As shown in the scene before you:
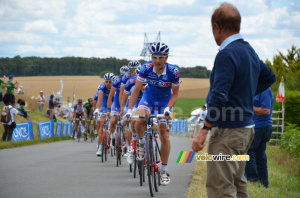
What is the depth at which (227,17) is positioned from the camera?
502 cm

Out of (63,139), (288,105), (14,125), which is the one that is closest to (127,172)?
(14,125)

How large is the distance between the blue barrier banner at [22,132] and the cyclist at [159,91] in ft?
44.9

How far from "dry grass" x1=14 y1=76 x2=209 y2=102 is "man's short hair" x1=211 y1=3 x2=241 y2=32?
57751 mm

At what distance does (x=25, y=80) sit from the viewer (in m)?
69.8

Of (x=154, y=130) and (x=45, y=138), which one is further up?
(x=154, y=130)

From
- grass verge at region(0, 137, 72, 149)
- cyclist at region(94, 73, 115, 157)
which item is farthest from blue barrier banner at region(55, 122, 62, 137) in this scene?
cyclist at region(94, 73, 115, 157)

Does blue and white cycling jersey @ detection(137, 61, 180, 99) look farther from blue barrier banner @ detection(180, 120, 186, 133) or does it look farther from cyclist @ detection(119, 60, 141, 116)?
blue barrier banner @ detection(180, 120, 186, 133)

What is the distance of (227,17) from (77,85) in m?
71.2

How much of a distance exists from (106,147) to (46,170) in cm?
263

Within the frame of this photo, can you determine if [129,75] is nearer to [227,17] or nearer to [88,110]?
[227,17]

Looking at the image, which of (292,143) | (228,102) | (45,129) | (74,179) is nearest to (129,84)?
Result: (74,179)

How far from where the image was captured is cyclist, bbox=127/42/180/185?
9.34m

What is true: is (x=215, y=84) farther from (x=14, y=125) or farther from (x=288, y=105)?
(x=288, y=105)

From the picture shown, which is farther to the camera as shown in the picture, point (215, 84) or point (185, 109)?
point (185, 109)
